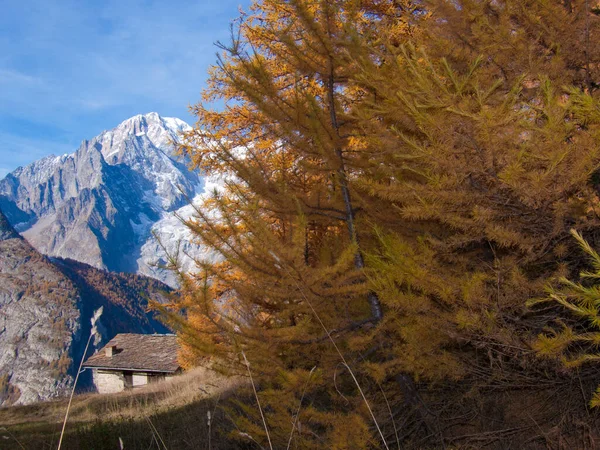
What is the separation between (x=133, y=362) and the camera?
33.1 m

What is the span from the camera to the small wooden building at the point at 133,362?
3212cm

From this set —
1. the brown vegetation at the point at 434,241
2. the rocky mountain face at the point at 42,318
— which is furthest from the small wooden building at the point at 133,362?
the rocky mountain face at the point at 42,318

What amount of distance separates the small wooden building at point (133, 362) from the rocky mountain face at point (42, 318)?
396 ft

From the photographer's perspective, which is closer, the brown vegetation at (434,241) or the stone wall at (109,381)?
the brown vegetation at (434,241)

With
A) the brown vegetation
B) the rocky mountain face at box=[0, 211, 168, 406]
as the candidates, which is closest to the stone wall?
the brown vegetation

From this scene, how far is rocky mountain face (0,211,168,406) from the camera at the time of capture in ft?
482

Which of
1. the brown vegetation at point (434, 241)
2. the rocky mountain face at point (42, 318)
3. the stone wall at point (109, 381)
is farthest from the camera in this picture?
the rocky mountain face at point (42, 318)

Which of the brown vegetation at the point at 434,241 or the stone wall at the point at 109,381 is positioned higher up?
the brown vegetation at the point at 434,241

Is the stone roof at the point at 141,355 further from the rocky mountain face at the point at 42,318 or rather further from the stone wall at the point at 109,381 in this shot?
the rocky mountain face at the point at 42,318

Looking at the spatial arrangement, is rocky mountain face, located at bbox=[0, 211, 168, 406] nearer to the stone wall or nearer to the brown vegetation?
the stone wall

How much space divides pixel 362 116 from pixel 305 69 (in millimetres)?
1649

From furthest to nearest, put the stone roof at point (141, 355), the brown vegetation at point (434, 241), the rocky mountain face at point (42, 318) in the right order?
1. the rocky mountain face at point (42, 318)
2. the stone roof at point (141, 355)
3. the brown vegetation at point (434, 241)

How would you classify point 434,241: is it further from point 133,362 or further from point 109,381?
point 109,381

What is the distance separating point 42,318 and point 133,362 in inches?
6196
